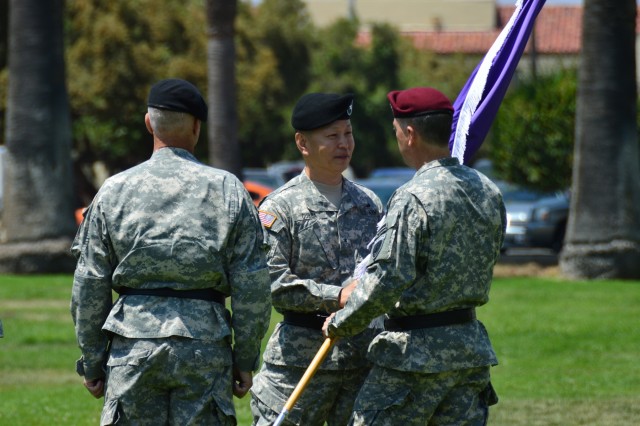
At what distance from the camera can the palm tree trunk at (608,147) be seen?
18172mm

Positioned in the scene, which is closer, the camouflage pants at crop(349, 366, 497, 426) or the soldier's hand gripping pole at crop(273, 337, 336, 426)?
the camouflage pants at crop(349, 366, 497, 426)

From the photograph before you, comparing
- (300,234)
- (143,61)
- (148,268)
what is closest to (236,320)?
(148,268)

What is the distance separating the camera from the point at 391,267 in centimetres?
512

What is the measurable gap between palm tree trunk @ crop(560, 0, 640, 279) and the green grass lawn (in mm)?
646

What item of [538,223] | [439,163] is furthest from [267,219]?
[538,223]

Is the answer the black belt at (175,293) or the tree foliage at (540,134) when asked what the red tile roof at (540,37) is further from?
the black belt at (175,293)

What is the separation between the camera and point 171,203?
5.25 metres

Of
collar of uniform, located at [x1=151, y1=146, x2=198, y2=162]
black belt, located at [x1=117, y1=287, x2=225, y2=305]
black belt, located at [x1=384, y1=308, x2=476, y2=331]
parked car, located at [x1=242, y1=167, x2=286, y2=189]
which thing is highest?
collar of uniform, located at [x1=151, y1=146, x2=198, y2=162]

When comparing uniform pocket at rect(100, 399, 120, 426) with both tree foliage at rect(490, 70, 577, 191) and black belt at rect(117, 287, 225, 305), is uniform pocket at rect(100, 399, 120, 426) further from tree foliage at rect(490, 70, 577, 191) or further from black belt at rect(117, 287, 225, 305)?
tree foliage at rect(490, 70, 577, 191)

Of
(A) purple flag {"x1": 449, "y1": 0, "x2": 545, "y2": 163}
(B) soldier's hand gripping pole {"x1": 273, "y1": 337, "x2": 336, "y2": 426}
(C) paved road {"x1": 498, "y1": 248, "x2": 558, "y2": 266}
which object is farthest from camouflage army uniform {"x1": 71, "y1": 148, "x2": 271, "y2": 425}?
(C) paved road {"x1": 498, "y1": 248, "x2": 558, "y2": 266}

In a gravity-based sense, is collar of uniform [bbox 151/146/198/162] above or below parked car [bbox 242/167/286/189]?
above

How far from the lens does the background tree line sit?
23.3 metres

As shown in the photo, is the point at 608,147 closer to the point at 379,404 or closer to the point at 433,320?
the point at 433,320

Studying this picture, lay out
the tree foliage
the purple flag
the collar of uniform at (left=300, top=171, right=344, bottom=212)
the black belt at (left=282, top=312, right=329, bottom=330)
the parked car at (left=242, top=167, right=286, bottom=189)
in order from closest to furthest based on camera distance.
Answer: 1. the black belt at (left=282, top=312, right=329, bottom=330)
2. the collar of uniform at (left=300, top=171, right=344, bottom=212)
3. the purple flag
4. the tree foliage
5. the parked car at (left=242, top=167, right=286, bottom=189)
